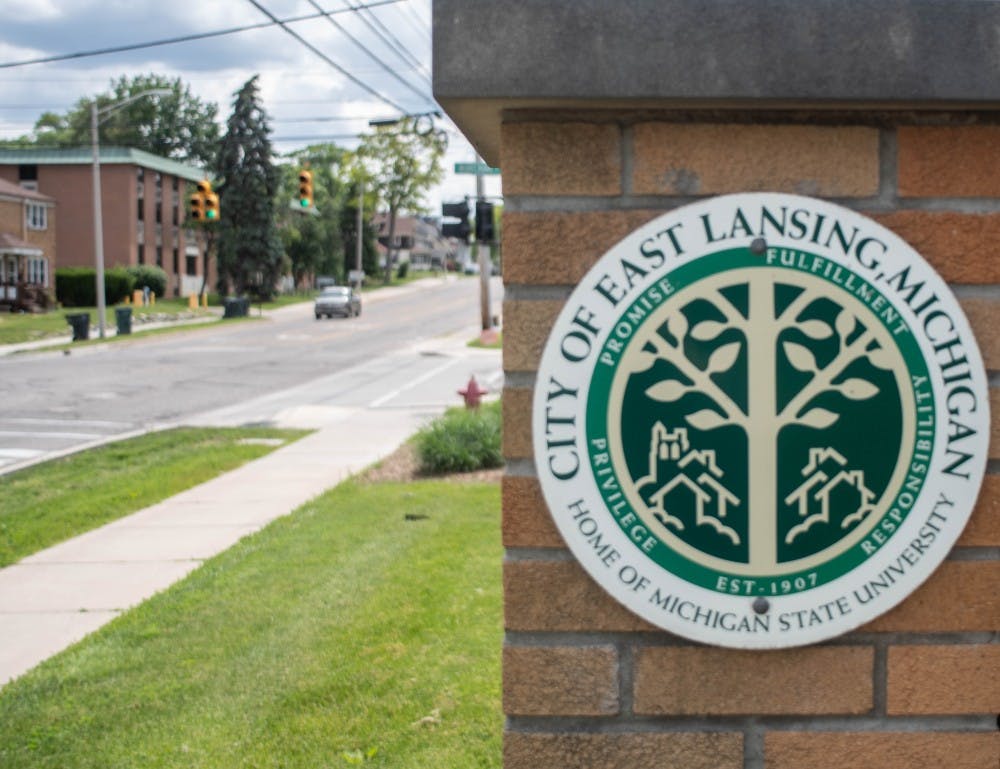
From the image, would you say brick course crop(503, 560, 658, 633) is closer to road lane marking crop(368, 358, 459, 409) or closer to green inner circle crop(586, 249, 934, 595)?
green inner circle crop(586, 249, 934, 595)

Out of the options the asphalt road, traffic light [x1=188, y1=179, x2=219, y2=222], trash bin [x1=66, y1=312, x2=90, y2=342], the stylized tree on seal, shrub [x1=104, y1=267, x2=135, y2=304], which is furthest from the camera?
shrub [x1=104, y1=267, x2=135, y2=304]

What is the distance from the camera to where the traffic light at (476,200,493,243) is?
28797 millimetres

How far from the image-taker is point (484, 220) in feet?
94.9

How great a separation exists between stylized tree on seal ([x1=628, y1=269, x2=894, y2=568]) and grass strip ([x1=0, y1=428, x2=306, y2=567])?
744 centimetres

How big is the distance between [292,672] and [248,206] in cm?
6393

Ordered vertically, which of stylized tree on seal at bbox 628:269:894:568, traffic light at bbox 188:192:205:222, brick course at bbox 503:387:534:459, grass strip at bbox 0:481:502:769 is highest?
traffic light at bbox 188:192:205:222

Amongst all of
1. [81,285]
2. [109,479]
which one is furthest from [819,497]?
[81,285]

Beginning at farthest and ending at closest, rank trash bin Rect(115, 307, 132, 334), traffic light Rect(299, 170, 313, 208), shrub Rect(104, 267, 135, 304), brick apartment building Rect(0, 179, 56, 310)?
shrub Rect(104, 267, 135, 304), brick apartment building Rect(0, 179, 56, 310), trash bin Rect(115, 307, 132, 334), traffic light Rect(299, 170, 313, 208)

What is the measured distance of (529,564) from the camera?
1.96 m

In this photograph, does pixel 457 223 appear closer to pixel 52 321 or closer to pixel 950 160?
pixel 52 321

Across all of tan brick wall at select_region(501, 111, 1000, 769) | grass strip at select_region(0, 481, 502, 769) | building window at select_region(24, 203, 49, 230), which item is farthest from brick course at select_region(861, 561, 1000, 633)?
building window at select_region(24, 203, 49, 230)

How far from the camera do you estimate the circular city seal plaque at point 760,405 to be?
1906 millimetres

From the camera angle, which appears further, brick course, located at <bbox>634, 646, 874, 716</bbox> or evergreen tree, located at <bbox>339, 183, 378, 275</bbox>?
evergreen tree, located at <bbox>339, 183, 378, 275</bbox>

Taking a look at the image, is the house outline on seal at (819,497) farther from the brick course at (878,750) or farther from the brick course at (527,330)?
the brick course at (527,330)
